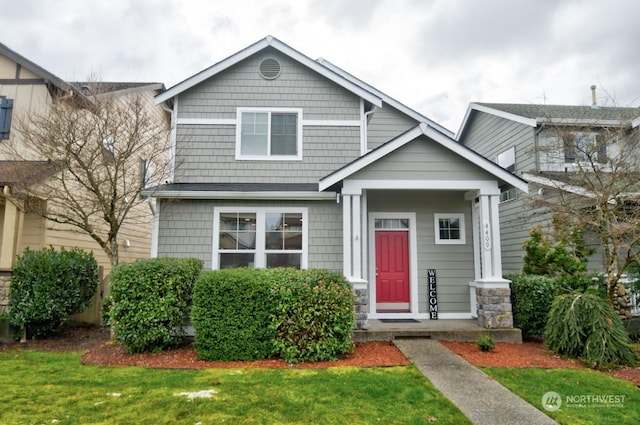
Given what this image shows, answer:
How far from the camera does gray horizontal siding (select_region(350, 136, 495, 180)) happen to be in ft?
25.3

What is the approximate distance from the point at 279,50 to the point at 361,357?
25.1 ft

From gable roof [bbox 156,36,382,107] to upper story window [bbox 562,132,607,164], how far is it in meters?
4.56

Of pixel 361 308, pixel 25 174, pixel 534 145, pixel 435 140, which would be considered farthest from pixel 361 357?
pixel 534 145

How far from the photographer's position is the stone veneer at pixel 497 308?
7.40m

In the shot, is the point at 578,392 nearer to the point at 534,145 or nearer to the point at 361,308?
the point at 361,308

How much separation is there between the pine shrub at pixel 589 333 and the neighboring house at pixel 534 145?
302 cm

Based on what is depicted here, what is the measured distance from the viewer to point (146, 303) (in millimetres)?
6207

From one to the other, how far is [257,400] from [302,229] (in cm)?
472

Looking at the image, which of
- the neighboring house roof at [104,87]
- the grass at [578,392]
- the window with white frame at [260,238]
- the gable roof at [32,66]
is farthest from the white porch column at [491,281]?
the gable roof at [32,66]

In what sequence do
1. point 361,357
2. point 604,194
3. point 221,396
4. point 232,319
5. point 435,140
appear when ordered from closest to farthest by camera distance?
point 221,396, point 232,319, point 361,357, point 604,194, point 435,140

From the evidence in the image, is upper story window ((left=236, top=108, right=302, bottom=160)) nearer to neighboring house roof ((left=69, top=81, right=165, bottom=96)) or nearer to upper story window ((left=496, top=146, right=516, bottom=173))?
neighboring house roof ((left=69, top=81, right=165, bottom=96))

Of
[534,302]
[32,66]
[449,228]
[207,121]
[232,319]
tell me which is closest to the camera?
[232,319]

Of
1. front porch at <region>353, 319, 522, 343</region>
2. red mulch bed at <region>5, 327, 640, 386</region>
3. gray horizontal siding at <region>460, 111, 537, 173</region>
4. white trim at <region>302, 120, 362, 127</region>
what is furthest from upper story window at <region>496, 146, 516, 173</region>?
red mulch bed at <region>5, 327, 640, 386</region>

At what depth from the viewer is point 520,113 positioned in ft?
41.0
